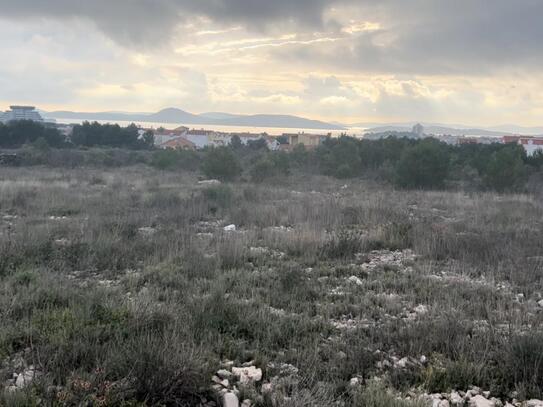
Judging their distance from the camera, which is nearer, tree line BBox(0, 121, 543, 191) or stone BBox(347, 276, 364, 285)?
stone BBox(347, 276, 364, 285)

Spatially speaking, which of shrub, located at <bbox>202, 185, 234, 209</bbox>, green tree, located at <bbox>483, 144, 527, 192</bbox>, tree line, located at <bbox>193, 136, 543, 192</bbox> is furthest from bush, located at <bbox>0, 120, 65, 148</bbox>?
green tree, located at <bbox>483, 144, 527, 192</bbox>

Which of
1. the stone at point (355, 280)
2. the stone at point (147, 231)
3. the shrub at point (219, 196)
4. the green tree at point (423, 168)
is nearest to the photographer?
the stone at point (355, 280)

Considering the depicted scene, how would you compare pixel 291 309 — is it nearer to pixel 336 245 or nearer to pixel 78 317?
pixel 78 317

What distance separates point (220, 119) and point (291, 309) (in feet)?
580

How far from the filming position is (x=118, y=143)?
54156 mm

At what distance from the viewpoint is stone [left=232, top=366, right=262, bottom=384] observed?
11.6 feet

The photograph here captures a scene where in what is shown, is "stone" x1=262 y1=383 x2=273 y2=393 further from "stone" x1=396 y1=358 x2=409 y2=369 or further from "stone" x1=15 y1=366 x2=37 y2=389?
"stone" x1=15 y1=366 x2=37 y2=389

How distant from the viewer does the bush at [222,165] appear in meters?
25.7

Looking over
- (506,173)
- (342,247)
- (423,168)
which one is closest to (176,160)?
(423,168)

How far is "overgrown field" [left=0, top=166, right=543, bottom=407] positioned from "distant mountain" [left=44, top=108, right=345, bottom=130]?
505ft

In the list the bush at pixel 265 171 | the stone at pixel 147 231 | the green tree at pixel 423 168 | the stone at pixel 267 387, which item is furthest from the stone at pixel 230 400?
the bush at pixel 265 171

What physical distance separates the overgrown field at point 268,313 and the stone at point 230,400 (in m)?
0.12

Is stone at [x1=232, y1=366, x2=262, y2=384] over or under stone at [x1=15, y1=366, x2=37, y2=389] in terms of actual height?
under

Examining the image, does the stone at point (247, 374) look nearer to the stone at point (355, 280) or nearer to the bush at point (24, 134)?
the stone at point (355, 280)
